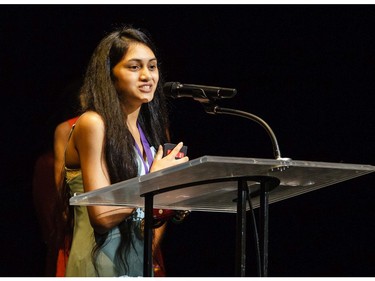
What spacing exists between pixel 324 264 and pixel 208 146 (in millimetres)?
842

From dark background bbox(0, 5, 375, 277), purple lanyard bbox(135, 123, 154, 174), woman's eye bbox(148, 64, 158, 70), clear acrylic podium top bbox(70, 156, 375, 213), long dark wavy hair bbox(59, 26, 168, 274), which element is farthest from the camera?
dark background bbox(0, 5, 375, 277)

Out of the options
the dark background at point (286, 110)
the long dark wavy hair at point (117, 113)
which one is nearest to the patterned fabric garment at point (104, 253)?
the long dark wavy hair at point (117, 113)

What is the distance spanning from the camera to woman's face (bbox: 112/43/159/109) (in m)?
2.92

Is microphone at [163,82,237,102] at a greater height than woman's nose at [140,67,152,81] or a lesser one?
lesser

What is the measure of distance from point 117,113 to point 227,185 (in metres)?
0.74

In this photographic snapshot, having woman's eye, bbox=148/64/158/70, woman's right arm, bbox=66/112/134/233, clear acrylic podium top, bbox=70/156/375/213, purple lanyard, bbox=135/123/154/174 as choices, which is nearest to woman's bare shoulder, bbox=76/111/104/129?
woman's right arm, bbox=66/112/134/233

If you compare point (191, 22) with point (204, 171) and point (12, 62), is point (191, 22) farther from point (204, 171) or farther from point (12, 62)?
point (204, 171)

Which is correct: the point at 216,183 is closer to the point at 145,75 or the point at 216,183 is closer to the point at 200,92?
the point at 200,92

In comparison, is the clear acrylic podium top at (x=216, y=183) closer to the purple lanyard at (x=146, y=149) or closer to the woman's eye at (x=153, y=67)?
the purple lanyard at (x=146, y=149)

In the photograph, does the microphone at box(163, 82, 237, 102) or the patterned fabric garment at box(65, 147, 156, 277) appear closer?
the microphone at box(163, 82, 237, 102)

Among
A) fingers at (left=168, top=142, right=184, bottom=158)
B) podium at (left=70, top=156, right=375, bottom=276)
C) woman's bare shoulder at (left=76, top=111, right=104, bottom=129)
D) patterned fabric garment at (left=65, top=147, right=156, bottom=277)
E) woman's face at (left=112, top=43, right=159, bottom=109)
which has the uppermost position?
woman's face at (left=112, top=43, right=159, bottom=109)

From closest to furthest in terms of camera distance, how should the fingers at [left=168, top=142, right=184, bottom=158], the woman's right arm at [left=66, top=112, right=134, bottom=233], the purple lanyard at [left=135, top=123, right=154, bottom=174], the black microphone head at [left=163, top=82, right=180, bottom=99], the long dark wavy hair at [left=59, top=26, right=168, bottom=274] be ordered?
1. the fingers at [left=168, top=142, right=184, bottom=158]
2. the black microphone head at [left=163, top=82, right=180, bottom=99]
3. the woman's right arm at [left=66, top=112, right=134, bottom=233]
4. the long dark wavy hair at [left=59, top=26, right=168, bottom=274]
5. the purple lanyard at [left=135, top=123, right=154, bottom=174]

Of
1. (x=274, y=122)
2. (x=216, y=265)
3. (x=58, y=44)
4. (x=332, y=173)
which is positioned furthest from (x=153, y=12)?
(x=332, y=173)

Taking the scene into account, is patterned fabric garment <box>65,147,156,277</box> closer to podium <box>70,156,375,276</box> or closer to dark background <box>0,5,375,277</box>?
podium <box>70,156,375,276</box>
